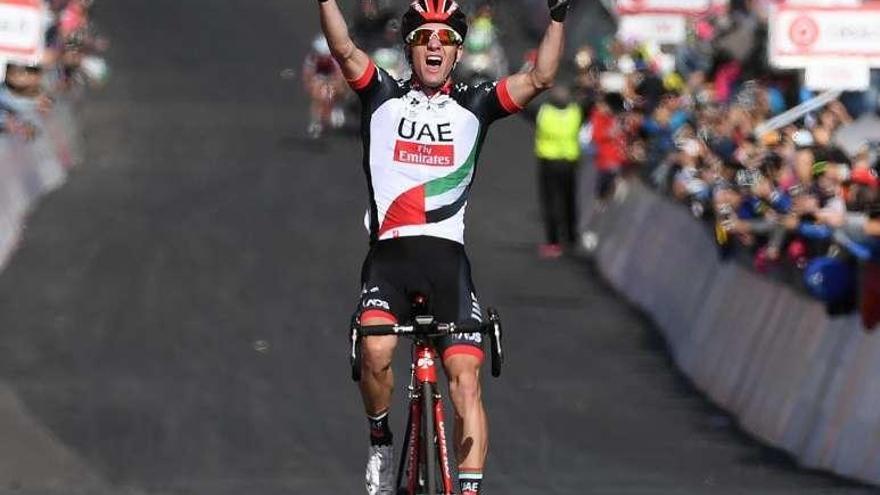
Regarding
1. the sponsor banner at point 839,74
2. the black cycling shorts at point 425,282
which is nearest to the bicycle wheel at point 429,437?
the black cycling shorts at point 425,282

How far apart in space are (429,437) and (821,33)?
9.12 meters

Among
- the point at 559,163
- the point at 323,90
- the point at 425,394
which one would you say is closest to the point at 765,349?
the point at 425,394

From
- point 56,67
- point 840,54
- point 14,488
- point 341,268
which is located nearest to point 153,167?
point 56,67

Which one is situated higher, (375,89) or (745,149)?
(745,149)

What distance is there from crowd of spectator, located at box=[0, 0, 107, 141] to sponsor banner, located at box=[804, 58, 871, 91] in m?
7.12

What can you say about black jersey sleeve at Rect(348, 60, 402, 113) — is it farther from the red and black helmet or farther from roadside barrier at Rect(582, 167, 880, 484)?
roadside barrier at Rect(582, 167, 880, 484)

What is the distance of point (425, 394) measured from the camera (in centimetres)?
1011

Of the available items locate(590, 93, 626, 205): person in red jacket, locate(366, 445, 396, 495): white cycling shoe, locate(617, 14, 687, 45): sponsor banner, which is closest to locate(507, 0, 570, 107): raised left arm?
locate(366, 445, 396, 495): white cycling shoe

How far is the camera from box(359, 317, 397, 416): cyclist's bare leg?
10.4 meters

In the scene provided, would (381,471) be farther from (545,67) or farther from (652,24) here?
(652,24)

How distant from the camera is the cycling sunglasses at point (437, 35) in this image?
1033 centimetres

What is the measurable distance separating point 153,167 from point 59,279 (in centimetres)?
1088

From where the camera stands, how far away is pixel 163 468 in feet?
51.7

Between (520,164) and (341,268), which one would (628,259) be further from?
(520,164)
